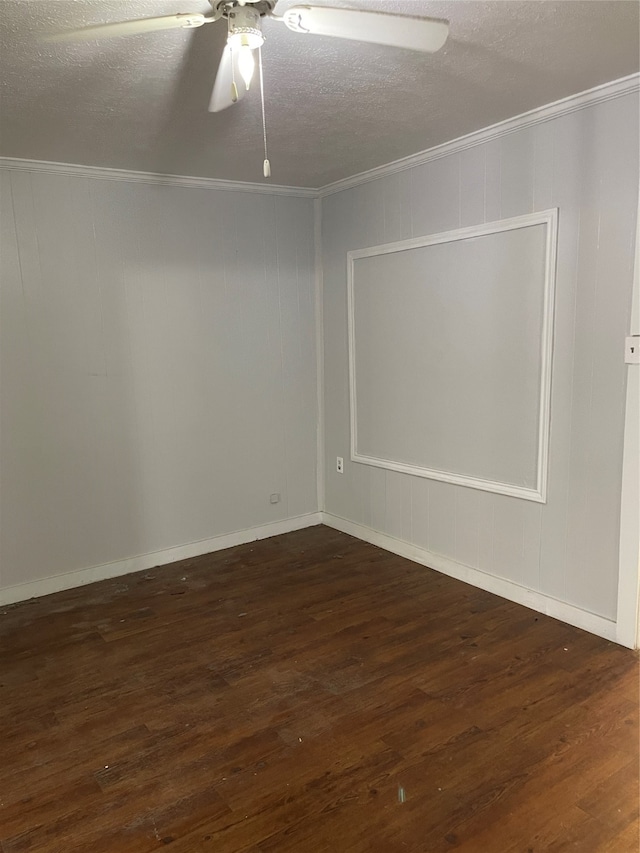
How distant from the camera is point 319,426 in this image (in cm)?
440

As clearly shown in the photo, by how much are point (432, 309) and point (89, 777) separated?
272cm

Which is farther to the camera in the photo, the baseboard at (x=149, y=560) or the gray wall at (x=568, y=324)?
the baseboard at (x=149, y=560)

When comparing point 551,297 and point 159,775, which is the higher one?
point 551,297

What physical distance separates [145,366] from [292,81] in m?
1.91

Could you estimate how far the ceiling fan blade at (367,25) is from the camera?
4.94 ft

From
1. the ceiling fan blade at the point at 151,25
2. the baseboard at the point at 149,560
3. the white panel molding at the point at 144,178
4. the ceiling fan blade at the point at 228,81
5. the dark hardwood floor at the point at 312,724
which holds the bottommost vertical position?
the dark hardwood floor at the point at 312,724

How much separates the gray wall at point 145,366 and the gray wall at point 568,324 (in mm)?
1093

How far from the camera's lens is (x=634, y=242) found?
8.08 feet

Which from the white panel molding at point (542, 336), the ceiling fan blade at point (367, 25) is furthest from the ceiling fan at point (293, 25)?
the white panel molding at point (542, 336)

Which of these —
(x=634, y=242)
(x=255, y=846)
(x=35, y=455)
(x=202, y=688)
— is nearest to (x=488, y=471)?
(x=634, y=242)

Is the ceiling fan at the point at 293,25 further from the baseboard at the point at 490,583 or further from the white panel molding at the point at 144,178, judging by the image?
the baseboard at the point at 490,583

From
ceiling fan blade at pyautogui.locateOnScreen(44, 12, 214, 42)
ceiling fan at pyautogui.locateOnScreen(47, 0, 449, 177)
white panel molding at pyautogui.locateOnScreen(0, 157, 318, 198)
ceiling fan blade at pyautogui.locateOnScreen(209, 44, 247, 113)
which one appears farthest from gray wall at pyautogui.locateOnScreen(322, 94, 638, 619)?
ceiling fan blade at pyautogui.locateOnScreen(44, 12, 214, 42)

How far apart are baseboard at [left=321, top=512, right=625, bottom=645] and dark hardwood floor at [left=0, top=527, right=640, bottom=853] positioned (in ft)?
0.23

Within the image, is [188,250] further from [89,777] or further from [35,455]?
[89,777]
